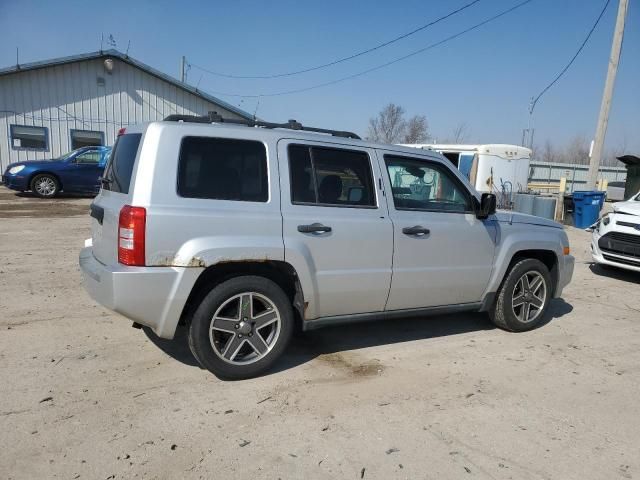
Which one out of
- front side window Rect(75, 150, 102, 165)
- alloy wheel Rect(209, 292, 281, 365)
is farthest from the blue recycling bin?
front side window Rect(75, 150, 102, 165)

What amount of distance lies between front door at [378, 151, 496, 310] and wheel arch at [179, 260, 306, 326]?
898mm

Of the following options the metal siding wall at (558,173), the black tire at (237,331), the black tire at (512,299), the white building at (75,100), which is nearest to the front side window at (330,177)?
the black tire at (237,331)

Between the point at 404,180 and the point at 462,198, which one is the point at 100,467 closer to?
the point at 404,180

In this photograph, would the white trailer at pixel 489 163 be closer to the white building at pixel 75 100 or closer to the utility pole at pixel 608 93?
the utility pole at pixel 608 93

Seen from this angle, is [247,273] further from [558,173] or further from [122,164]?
[558,173]

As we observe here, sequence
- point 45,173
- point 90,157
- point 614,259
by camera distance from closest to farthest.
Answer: point 614,259 < point 45,173 < point 90,157

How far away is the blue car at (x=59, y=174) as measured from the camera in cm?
1484

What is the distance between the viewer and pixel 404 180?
4.52 m

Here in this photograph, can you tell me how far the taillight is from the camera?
3270 mm

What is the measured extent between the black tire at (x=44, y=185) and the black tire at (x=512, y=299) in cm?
1438

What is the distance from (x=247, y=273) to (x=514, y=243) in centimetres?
282

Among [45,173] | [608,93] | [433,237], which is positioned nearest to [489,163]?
[608,93]

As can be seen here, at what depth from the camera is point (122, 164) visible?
3762 mm

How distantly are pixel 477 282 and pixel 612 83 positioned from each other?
12978mm
